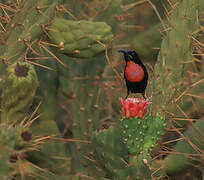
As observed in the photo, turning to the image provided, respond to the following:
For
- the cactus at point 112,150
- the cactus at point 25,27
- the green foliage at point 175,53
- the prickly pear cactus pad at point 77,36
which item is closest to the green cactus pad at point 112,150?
the cactus at point 112,150

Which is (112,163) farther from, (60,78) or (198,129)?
(60,78)

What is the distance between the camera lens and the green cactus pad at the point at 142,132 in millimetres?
2494

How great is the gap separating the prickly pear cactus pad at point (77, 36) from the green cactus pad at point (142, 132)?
67cm

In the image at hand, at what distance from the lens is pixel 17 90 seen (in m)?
2.51

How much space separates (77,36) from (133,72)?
0.49m

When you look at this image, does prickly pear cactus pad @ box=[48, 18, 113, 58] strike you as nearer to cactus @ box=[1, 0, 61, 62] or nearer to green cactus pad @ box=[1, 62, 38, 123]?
cactus @ box=[1, 0, 61, 62]

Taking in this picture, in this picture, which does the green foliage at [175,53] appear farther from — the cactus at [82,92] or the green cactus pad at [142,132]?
the green cactus pad at [142,132]

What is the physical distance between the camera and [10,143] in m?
2.25

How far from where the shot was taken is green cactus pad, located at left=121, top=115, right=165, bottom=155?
8.18 feet

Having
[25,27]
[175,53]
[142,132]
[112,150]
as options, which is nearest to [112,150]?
[112,150]

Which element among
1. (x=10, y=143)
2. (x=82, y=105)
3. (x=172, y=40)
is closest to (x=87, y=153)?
(x=82, y=105)

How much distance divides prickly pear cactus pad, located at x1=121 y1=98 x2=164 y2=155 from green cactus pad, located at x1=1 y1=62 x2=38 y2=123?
0.49 m

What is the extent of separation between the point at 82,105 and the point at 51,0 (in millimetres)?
1067

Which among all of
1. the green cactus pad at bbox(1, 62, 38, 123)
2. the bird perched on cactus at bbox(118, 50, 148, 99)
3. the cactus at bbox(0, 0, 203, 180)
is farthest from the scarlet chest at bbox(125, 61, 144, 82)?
the green cactus pad at bbox(1, 62, 38, 123)
